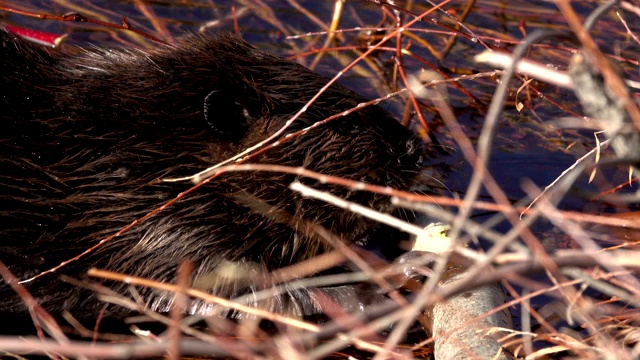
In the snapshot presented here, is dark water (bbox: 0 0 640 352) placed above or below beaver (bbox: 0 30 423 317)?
above

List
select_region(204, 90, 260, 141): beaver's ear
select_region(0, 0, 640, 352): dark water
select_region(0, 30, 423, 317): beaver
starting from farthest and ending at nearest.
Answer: select_region(0, 0, 640, 352): dark water → select_region(204, 90, 260, 141): beaver's ear → select_region(0, 30, 423, 317): beaver

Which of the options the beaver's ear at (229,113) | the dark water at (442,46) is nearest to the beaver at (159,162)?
the beaver's ear at (229,113)

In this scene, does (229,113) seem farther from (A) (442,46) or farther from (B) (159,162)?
(A) (442,46)

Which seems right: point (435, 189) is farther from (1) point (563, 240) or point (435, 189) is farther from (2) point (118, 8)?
(2) point (118, 8)

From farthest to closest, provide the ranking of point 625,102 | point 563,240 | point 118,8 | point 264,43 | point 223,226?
point 118,8, point 264,43, point 563,240, point 223,226, point 625,102

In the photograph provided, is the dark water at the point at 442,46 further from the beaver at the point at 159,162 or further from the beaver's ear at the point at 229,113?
the beaver's ear at the point at 229,113

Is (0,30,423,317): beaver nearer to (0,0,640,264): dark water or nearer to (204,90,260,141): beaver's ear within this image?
(204,90,260,141): beaver's ear

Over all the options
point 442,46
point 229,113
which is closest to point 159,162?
point 229,113

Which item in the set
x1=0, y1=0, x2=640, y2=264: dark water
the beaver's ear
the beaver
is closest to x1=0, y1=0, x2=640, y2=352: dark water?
x1=0, y1=0, x2=640, y2=264: dark water

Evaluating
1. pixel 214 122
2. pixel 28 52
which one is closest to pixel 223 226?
pixel 214 122
